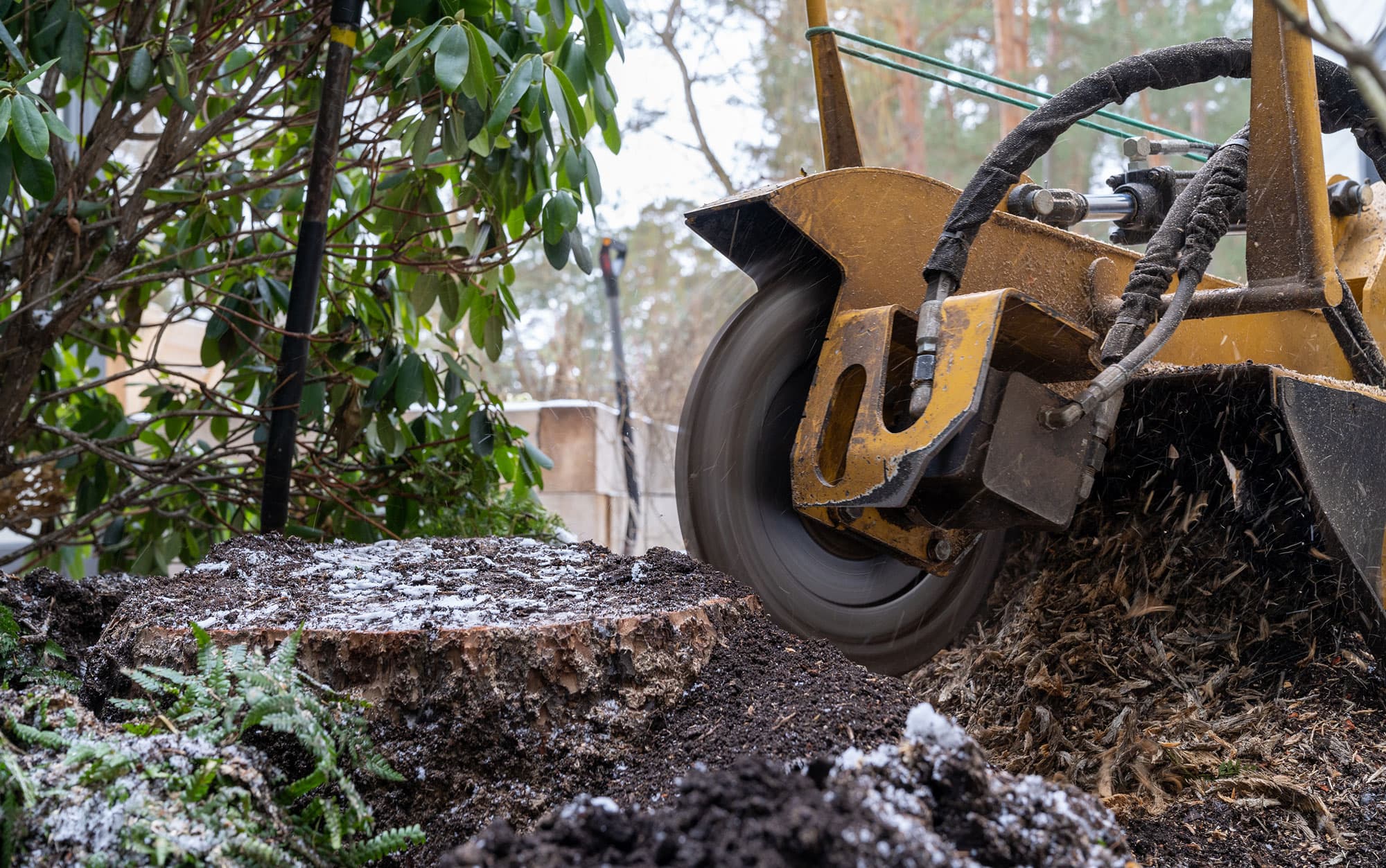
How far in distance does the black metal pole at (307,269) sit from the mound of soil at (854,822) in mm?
1643

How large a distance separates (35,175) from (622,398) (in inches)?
152

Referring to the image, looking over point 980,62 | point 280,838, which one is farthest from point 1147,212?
point 980,62

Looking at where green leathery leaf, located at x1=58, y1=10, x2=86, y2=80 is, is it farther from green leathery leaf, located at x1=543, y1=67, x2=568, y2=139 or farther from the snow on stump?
the snow on stump

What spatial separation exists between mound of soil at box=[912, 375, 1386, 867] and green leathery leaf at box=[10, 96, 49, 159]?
6.32 feet

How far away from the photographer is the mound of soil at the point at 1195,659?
1.66 m

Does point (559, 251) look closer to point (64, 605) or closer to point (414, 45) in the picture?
point (414, 45)

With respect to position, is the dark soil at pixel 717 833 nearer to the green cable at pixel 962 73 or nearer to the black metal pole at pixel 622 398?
the green cable at pixel 962 73

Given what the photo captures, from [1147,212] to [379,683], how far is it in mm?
1851

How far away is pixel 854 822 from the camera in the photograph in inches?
34.5

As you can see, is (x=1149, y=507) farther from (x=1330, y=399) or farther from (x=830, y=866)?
(x=830, y=866)

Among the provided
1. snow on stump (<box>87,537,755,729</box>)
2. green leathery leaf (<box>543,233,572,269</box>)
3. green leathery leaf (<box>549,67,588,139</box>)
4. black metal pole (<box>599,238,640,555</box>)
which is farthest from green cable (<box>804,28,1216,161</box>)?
black metal pole (<box>599,238,640,555</box>)

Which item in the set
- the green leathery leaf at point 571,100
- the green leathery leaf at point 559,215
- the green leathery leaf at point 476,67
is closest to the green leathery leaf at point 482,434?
the green leathery leaf at point 559,215

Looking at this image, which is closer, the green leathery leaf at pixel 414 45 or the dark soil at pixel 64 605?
the dark soil at pixel 64 605

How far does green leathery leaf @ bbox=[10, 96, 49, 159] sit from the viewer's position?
1.67 m
